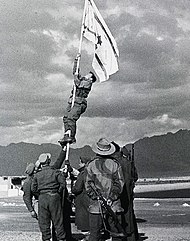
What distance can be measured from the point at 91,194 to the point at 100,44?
555 cm

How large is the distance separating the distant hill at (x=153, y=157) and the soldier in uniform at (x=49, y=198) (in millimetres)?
49864

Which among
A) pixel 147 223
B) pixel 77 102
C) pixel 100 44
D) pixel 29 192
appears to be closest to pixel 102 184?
pixel 29 192

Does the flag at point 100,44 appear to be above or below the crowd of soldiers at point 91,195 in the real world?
above

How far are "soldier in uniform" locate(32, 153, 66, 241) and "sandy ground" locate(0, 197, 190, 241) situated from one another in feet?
5.30

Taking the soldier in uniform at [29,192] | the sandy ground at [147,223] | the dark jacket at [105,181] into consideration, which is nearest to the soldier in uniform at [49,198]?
the soldier in uniform at [29,192]

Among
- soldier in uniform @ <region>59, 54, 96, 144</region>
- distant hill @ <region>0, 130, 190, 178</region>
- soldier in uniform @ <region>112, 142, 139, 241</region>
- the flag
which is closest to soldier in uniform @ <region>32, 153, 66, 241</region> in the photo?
soldier in uniform @ <region>112, 142, 139, 241</region>

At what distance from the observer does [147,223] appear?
523 inches

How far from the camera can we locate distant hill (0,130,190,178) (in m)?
72.1

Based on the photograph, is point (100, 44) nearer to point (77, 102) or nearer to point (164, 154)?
point (77, 102)

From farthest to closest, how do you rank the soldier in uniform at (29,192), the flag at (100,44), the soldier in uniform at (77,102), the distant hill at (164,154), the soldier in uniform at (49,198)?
the distant hill at (164,154), the flag at (100,44), the soldier in uniform at (77,102), the soldier in uniform at (29,192), the soldier in uniform at (49,198)

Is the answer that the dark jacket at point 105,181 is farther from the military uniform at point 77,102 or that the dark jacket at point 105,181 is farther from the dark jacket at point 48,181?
the military uniform at point 77,102

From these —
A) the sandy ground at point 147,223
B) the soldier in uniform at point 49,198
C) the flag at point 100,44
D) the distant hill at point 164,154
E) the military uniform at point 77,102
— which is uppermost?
the flag at point 100,44

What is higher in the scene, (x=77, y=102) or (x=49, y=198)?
(x=77, y=102)

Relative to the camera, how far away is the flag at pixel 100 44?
1299 cm
